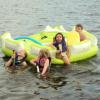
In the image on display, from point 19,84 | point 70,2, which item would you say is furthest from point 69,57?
point 70,2

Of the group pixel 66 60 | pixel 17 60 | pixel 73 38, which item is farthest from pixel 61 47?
pixel 17 60

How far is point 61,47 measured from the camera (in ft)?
38.1

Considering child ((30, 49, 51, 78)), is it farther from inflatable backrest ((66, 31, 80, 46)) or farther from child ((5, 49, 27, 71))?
inflatable backrest ((66, 31, 80, 46))

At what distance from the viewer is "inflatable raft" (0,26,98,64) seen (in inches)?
454

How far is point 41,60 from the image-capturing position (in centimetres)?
1087

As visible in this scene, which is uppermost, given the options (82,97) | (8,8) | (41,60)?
(8,8)

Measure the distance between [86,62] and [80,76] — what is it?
1.75 metres

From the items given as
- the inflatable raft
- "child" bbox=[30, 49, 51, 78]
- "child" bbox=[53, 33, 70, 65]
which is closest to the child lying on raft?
"child" bbox=[53, 33, 70, 65]

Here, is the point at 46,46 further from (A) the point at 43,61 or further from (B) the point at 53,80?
(B) the point at 53,80

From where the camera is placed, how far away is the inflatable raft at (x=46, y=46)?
37.9 feet

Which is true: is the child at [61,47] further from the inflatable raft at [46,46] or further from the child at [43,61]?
the child at [43,61]

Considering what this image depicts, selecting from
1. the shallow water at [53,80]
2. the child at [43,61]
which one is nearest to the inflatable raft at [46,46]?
the shallow water at [53,80]

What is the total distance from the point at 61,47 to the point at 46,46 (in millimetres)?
481

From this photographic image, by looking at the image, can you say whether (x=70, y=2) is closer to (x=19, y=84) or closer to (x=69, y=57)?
(x=69, y=57)
